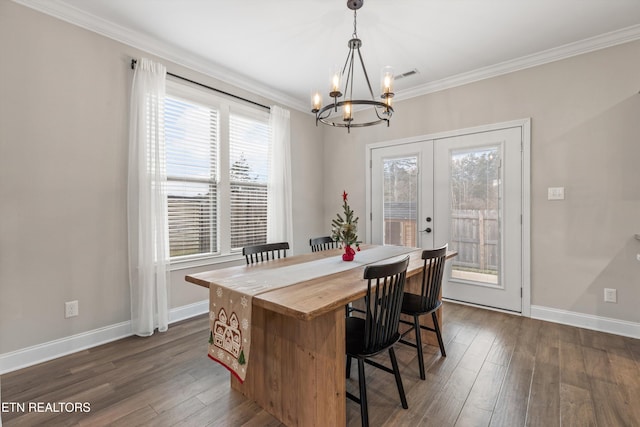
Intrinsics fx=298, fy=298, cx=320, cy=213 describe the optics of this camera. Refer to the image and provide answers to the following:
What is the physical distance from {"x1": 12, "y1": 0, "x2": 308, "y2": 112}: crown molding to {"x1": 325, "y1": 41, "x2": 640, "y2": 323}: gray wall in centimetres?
281

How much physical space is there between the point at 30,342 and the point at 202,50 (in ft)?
9.68

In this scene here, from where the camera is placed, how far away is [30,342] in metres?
2.27

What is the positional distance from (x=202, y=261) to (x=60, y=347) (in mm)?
1337

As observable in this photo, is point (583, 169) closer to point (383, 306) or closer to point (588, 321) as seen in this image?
point (588, 321)

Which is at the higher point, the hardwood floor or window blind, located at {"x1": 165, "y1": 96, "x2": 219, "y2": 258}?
window blind, located at {"x1": 165, "y1": 96, "x2": 219, "y2": 258}

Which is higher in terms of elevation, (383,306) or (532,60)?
(532,60)

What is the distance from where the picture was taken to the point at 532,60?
3162mm

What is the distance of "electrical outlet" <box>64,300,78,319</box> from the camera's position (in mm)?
2432

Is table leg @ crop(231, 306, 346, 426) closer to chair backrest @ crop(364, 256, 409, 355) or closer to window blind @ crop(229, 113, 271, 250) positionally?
chair backrest @ crop(364, 256, 409, 355)

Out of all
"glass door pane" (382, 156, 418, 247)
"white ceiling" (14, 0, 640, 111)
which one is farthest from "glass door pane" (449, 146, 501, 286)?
"white ceiling" (14, 0, 640, 111)

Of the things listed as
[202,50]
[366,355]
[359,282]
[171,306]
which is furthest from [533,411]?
[202,50]

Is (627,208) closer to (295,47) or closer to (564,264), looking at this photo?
(564,264)

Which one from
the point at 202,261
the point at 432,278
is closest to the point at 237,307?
the point at 432,278

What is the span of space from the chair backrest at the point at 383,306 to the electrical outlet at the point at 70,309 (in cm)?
244
